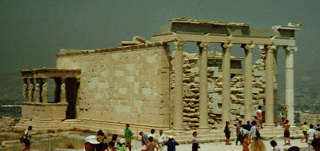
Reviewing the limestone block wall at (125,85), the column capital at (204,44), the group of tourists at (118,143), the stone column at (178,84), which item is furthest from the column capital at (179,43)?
the group of tourists at (118,143)

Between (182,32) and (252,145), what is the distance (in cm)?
634

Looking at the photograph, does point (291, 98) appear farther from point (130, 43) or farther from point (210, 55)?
point (130, 43)

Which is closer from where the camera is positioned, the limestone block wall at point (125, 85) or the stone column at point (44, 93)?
the limestone block wall at point (125, 85)

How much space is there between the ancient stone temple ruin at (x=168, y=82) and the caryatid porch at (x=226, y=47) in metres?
0.05

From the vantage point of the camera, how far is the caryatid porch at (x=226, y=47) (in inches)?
1059

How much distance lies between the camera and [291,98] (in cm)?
3122

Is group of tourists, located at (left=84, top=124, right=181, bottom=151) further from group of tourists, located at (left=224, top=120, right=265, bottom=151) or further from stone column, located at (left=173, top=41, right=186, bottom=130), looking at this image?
stone column, located at (left=173, top=41, right=186, bottom=130)

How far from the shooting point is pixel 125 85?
102ft

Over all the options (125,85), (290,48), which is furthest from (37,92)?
(290,48)

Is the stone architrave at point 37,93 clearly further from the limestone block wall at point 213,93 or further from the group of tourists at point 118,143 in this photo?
the group of tourists at point 118,143

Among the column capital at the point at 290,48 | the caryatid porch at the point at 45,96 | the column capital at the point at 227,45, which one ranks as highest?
the column capital at the point at 290,48

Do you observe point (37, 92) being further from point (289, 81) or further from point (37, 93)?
point (289, 81)

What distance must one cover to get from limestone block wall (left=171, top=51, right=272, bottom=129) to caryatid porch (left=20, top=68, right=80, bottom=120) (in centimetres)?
694

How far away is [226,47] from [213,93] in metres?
4.43
